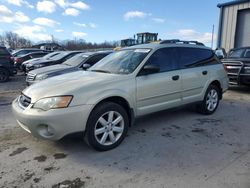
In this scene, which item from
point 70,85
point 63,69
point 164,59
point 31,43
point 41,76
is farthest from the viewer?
point 31,43

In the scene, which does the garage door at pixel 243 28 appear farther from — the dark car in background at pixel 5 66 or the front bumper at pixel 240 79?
the dark car in background at pixel 5 66

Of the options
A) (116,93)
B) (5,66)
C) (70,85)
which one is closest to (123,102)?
(116,93)

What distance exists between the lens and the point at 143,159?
3.46 m

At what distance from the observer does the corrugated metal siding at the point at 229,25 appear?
14.7 m

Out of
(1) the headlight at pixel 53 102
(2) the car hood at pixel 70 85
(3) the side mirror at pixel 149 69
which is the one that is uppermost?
(3) the side mirror at pixel 149 69

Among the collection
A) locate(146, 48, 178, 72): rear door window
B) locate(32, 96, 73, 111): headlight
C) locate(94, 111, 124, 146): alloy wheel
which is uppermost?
locate(146, 48, 178, 72): rear door window

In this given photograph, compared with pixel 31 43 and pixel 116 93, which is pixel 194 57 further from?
pixel 31 43

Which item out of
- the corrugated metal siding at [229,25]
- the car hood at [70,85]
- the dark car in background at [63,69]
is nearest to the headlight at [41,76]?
the dark car in background at [63,69]

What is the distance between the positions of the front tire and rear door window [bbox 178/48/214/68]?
1860 mm

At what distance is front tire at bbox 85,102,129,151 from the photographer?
→ 11.5 ft

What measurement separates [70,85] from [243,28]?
1414 centimetres

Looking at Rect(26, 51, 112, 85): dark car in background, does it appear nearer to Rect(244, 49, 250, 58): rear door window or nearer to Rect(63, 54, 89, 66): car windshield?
Rect(63, 54, 89, 66): car windshield

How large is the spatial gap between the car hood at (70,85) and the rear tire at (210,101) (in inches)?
96.2

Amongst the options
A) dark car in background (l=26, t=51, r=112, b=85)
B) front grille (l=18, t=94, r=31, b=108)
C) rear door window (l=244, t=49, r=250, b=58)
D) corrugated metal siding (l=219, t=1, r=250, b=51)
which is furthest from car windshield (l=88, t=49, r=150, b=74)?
corrugated metal siding (l=219, t=1, r=250, b=51)
